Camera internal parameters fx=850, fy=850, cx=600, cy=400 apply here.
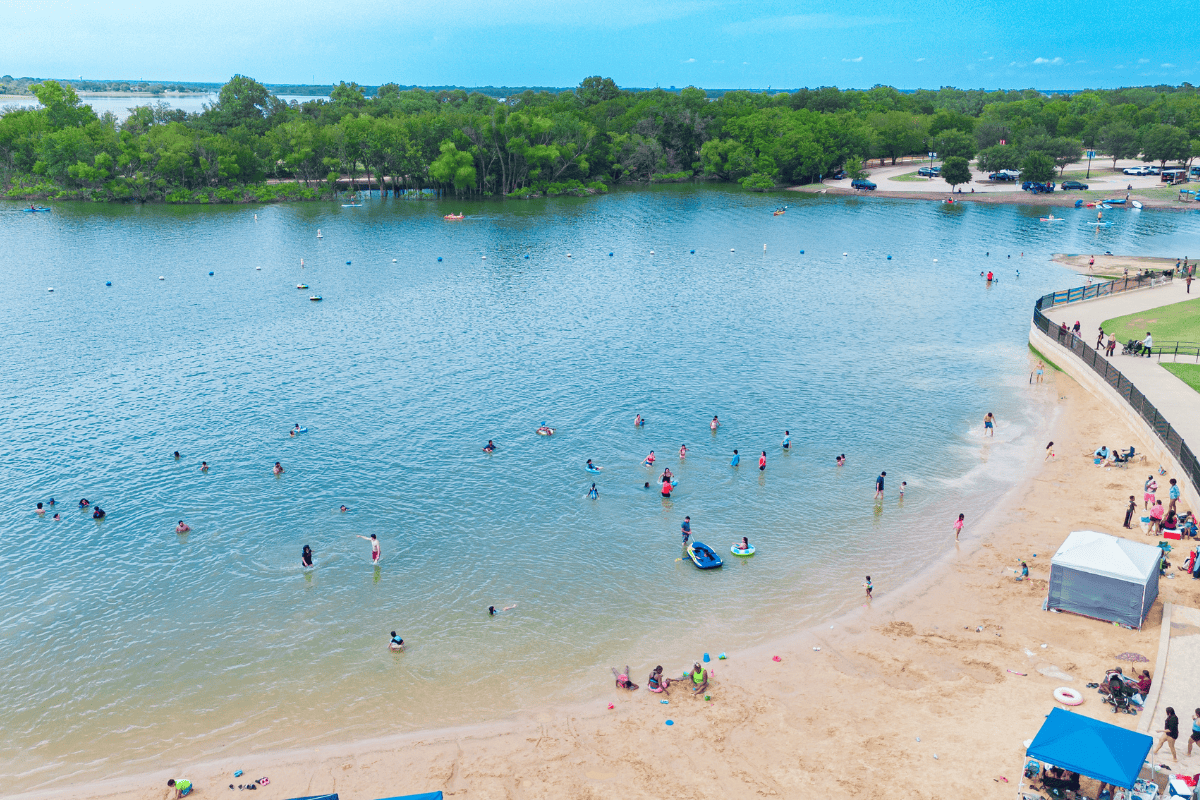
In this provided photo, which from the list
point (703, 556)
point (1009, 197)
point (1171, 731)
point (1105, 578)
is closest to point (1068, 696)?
point (1171, 731)

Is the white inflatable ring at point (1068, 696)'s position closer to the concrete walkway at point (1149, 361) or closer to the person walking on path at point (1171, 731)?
the person walking on path at point (1171, 731)

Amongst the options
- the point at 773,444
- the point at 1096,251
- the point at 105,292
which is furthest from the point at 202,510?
the point at 1096,251

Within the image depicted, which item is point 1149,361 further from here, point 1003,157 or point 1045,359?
point 1003,157

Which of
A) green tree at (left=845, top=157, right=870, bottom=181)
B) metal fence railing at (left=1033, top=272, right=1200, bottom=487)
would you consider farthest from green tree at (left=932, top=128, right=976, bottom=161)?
metal fence railing at (left=1033, top=272, right=1200, bottom=487)

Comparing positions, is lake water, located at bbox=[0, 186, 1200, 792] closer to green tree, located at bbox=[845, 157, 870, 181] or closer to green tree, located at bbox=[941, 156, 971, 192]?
green tree, located at bbox=[941, 156, 971, 192]

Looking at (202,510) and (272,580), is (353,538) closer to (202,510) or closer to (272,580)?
(272,580)
